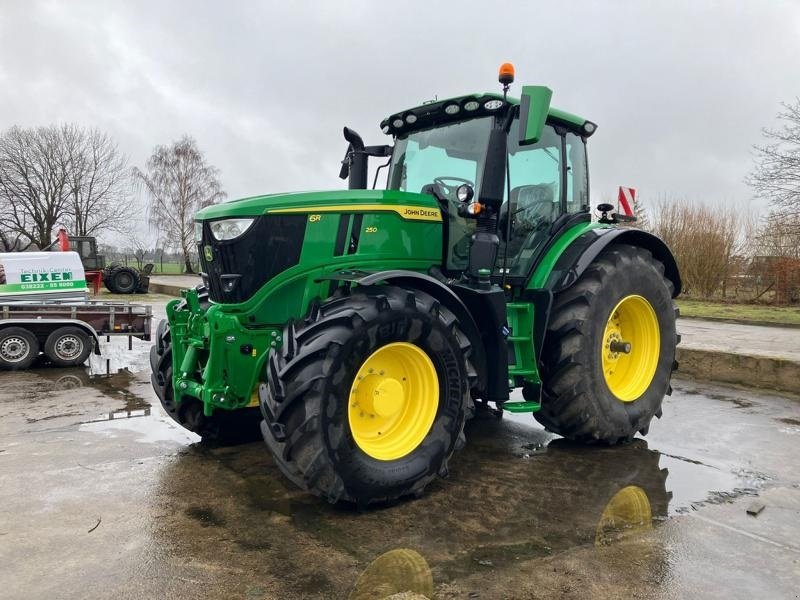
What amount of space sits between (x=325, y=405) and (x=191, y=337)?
1526 mm

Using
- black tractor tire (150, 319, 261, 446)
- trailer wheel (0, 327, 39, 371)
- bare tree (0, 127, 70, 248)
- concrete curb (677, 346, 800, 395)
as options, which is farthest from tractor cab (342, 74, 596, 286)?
bare tree (0, 127, 70, 248)

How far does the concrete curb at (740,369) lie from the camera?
23.4ft

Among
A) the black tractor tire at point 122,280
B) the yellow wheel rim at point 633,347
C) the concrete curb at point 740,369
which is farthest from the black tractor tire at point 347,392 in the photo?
the black tractor tire at point 122,280

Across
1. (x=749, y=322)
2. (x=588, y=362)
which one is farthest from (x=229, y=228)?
(x=749, y=322)

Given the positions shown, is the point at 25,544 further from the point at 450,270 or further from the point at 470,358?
the point at 450,270

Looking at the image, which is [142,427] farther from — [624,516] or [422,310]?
[624,516]

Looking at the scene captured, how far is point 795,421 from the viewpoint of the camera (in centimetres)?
586

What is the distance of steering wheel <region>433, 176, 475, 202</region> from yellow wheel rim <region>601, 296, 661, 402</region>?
168 centimetres

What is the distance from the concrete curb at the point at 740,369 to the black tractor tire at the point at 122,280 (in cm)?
2162

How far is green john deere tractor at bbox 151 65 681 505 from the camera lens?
3488 millimetres

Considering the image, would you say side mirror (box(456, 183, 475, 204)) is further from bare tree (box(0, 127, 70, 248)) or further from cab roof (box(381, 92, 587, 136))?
bare tree (box(0, 127, 70, 248))

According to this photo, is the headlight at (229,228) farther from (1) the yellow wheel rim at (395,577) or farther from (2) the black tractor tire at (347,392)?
(1) the yellow wheel rim at (395,577)

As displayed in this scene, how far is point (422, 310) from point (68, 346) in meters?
7.41

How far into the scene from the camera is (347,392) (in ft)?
11.4
